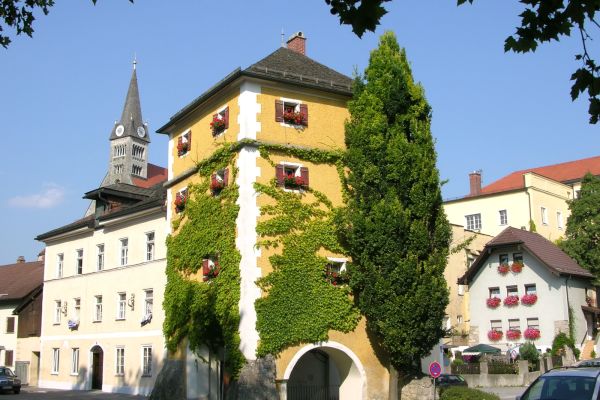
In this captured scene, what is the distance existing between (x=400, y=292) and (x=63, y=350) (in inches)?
998

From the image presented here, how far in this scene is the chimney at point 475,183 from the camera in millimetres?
66438

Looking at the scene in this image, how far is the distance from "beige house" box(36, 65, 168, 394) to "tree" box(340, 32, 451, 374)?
42.4 feet

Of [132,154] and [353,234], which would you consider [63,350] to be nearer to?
[353,234]

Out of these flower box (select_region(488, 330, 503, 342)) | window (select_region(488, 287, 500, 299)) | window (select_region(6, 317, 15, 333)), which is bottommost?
flower box (select_region(488, 330, 503, 342))

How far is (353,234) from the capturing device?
25.2 m

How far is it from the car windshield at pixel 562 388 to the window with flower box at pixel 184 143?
761 inches

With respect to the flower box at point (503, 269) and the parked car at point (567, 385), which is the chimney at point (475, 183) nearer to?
the flower box at point (503, 269)

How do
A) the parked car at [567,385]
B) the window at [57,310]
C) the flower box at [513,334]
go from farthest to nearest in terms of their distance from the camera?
the flower box at [513,334] < the window at [57,310] < the parked car at [567,385]

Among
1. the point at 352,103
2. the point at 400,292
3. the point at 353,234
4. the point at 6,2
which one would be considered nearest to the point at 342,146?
the point at 352,103

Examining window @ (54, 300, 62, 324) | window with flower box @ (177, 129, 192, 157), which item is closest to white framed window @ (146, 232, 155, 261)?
window with flower box @ (177, 129, 192, 157)

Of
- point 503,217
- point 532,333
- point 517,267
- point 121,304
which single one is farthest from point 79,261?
point 503,217

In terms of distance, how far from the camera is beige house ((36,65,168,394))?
117 ft

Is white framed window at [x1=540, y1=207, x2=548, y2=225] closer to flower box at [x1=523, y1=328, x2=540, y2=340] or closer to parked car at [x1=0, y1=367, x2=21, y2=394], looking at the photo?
flower box at [x1=523, y1=328, x2=540, y2=340]

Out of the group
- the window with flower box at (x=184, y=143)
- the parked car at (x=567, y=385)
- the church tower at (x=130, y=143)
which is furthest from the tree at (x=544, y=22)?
the church tower at (x=130, y=143)
